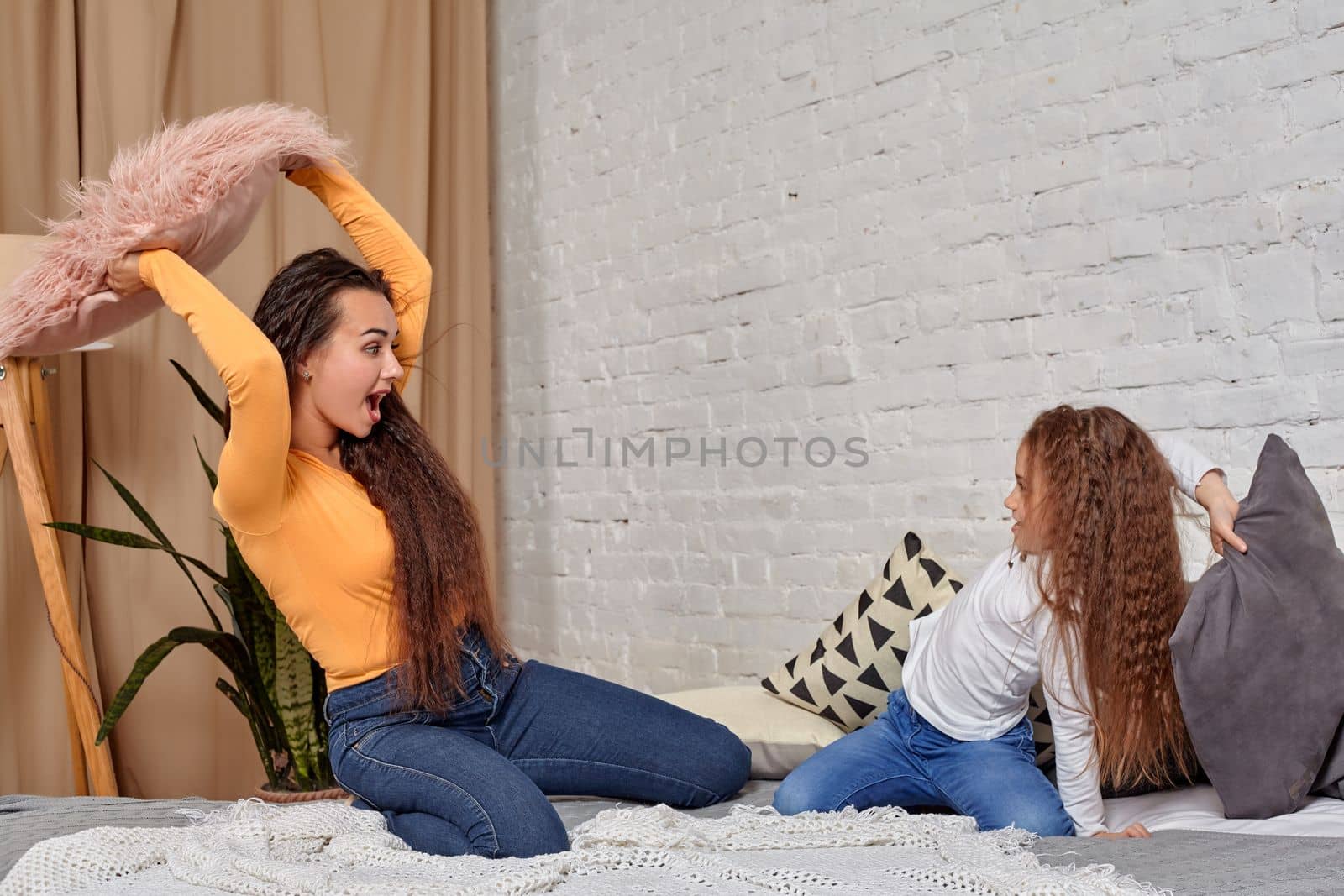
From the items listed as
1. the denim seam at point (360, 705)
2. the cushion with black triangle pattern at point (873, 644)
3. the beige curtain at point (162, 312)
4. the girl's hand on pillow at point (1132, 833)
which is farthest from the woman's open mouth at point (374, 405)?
the beige curtain at point (162, 312)

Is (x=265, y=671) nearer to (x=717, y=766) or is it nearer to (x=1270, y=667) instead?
(x=717, y=766)

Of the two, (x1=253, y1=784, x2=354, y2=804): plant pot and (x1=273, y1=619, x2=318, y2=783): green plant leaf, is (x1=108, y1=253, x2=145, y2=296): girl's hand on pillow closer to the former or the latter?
(x1=273, y1=619, x2=318, y2=783): green plant leaf

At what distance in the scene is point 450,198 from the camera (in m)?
3.47

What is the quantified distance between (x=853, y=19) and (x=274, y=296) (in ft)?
5.02

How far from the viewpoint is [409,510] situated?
175 centimetres

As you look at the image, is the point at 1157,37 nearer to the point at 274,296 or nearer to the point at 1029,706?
the point at 1029,706

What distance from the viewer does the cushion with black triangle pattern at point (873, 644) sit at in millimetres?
2100

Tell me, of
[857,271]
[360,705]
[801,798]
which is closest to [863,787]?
[801,798]

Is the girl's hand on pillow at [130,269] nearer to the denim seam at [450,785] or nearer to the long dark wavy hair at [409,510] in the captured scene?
the long dark wavy hair at [409,510]

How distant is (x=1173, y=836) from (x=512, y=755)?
927 millimetres

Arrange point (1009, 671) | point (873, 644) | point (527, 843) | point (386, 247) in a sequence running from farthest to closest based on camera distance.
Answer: point (873, 644) → point (386, 247) → point (1009, 671) → point (527, 843)

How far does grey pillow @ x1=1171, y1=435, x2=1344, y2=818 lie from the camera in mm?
1617

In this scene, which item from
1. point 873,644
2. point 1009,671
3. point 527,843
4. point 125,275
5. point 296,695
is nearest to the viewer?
point 527,843

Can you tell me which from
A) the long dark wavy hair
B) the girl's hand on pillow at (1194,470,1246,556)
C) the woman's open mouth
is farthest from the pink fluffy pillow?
the girl's hand on pillow at (1194,470,1246,556)
